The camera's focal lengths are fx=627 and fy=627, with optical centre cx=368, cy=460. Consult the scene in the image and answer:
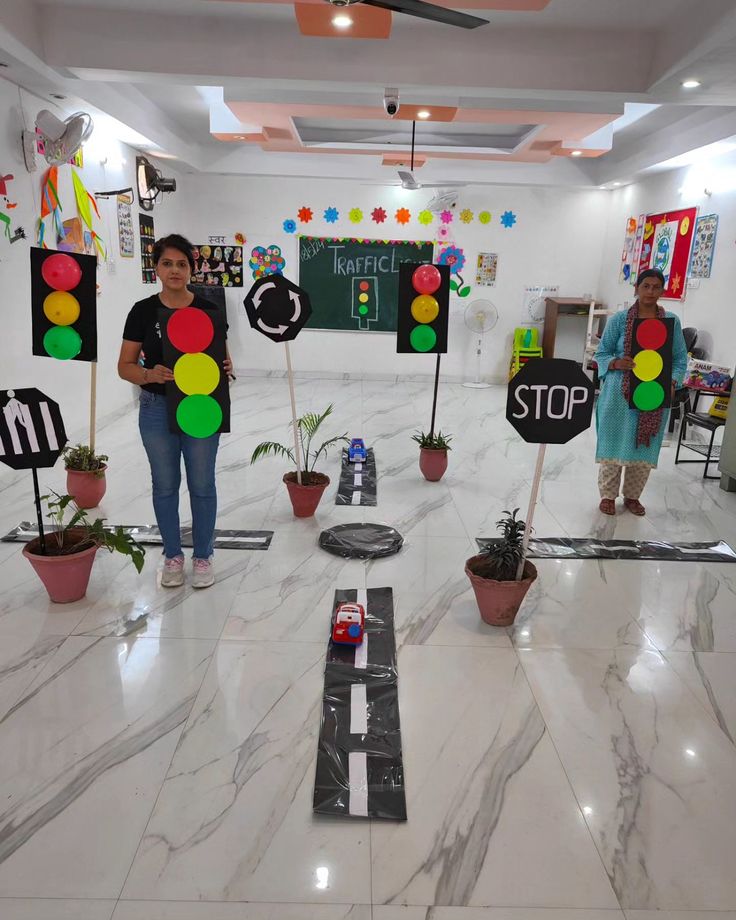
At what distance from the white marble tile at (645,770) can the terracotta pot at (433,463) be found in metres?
1.93

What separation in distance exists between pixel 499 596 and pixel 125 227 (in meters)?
4.90

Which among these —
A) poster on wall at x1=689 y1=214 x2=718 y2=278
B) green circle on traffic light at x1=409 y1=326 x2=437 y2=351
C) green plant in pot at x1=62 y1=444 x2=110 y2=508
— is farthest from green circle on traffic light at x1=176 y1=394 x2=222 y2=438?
poster on wall at x1=689 y1=214 x2=718 y2=278

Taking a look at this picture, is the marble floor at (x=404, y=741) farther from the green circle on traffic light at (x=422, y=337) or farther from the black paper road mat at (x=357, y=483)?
the green circle on traffic light at (x=422, y=337)

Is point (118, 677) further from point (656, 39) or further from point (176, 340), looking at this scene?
point (656, 39)

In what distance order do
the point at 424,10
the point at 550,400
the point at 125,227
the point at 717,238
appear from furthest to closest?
the point at 125,227, the point at 717,238, the point at 424,10, the point at 550,400

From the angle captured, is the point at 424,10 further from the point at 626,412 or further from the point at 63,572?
the point at 63,572

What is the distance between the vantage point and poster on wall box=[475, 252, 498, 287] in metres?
7.63

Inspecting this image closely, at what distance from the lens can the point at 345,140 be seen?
6504 millimetres

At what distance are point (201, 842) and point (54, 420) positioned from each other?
5.23 feet

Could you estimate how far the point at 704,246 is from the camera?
17.9 ft

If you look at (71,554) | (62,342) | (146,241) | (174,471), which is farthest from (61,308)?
(146,241)

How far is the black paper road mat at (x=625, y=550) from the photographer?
315 centimetres

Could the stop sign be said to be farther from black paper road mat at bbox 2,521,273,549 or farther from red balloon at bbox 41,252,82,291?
red balloon at bbox 41,252,82,291

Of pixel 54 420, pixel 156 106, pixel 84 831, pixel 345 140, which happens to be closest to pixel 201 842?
pixel 84 831
